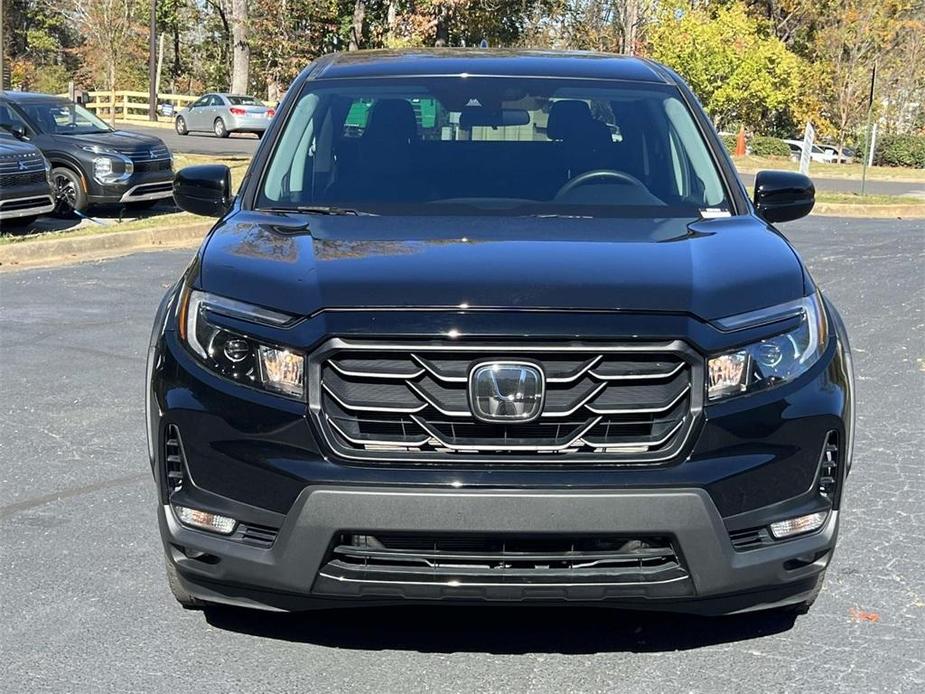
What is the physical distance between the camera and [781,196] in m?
4.71

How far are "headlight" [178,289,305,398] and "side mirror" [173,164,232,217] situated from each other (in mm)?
1287

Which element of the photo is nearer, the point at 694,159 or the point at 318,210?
the point at 318,210

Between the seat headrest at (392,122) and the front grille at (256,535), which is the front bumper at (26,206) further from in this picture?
the front grille at (256,535)

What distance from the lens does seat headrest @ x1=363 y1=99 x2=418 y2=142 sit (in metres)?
4.68

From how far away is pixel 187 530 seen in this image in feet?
11.0

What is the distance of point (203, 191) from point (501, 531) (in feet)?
7.27

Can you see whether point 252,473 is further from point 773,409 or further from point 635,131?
point 635,131

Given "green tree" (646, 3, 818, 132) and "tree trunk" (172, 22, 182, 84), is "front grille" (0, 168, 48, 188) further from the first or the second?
"tree trunk" (172, 22, 182, 84)

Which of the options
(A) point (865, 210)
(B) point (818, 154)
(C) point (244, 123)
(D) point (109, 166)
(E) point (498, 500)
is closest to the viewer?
(E) point (498, 500)

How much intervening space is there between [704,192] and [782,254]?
809 mm

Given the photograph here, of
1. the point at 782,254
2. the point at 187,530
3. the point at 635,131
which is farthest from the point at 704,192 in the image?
the point at 187,530

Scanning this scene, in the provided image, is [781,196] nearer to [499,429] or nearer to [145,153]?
[499,429]

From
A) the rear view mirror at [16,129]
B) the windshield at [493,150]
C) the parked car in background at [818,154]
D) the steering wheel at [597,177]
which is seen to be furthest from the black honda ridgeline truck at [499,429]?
the parked car in background at [818,154]

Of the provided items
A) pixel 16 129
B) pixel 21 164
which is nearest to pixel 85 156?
pixel 16 129
